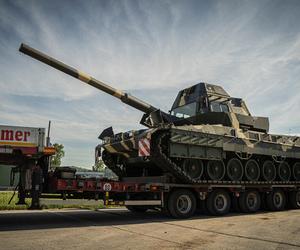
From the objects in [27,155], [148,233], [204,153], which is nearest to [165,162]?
[204,153]

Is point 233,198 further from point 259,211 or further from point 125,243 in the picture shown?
point 125,243

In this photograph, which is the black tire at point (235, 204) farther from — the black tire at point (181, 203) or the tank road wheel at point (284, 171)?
the tank road wheel at point (284, 171)

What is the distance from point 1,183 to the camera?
40.2 m

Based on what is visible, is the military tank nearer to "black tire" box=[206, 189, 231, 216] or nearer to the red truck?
"black tire" box=[206, 189, 231, 216]

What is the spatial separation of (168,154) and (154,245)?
181 inches

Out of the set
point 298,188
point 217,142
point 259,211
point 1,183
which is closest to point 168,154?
point 217,142

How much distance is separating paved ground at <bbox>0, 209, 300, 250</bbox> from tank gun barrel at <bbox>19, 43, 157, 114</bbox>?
4.62m

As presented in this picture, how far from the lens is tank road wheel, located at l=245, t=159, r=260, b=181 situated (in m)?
14.1

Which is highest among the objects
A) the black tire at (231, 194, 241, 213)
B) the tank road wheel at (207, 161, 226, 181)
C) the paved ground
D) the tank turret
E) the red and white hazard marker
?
the tank turret

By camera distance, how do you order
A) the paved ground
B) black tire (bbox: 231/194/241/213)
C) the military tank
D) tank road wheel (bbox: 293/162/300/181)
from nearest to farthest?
the paved ground → the military tank → black tire (bbox: 231/194/241/213) → tank road wheel (bbox: 293/162/300/181)

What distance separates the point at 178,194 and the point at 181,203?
405mm

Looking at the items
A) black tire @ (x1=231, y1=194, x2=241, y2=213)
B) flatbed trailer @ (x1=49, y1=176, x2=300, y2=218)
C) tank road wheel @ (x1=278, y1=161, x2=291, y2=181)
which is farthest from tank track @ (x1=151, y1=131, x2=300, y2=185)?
tank road wheel @ (x1=278, y1=161, x2=291, y2=181)

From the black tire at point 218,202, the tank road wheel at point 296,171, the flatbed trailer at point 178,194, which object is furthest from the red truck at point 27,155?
the tank road wheel at point 296,171

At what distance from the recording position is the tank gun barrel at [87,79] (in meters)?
11.9
